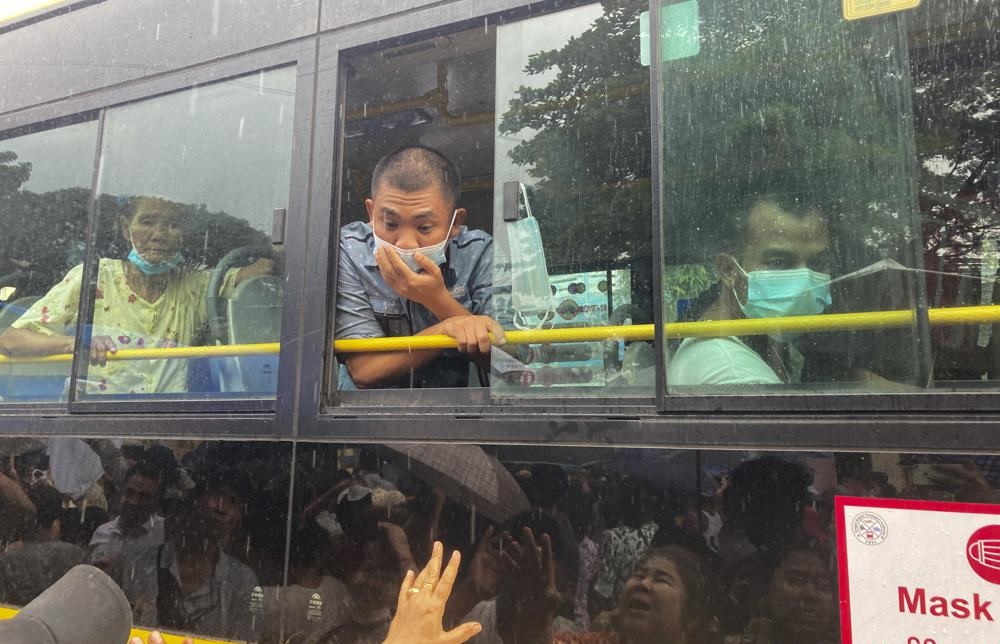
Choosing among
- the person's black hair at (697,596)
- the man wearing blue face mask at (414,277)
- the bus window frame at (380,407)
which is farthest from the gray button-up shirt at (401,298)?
the person's black hair at (697,596)

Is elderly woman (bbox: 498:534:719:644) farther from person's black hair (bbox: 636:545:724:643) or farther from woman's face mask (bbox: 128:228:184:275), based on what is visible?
woman's face mask (bbox: 128:228:184:275)

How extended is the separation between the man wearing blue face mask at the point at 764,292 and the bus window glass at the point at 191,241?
133 centimetres

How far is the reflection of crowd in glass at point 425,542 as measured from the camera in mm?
1603

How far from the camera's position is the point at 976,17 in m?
1.71

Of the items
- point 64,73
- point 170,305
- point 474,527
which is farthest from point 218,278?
point 474,527

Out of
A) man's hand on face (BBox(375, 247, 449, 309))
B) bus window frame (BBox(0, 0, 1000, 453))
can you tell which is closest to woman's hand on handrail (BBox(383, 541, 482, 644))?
bus window frame (BBox(0, 0, 1000, 453))

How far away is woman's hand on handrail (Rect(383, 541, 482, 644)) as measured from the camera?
74.7 inches

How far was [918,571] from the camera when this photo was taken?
4.85 ft

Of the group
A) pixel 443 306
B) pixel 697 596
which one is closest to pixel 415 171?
pixel 443 306

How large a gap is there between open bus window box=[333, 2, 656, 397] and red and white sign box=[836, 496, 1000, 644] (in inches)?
22.7

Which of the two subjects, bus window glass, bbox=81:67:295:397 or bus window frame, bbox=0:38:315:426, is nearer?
bus window frame, bbox=0:38:315:426

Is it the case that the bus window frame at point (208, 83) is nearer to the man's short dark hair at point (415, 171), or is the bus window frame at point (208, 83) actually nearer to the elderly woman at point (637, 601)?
the man's short dark hair at point (415, 171)

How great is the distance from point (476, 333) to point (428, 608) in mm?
768

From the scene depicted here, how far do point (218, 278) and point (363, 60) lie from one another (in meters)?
0.90
